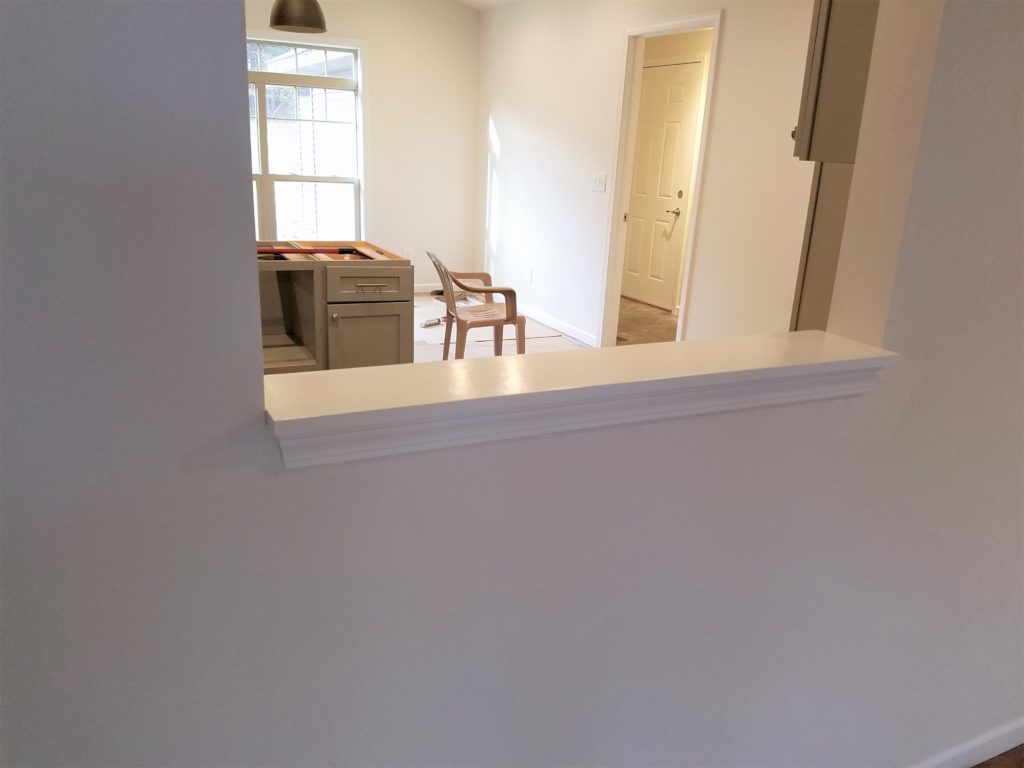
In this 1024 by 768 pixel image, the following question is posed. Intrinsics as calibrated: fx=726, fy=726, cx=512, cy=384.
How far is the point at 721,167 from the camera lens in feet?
13.0

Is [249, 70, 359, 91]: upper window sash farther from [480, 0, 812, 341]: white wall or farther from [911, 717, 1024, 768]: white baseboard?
[911, 717, 1024, 768]: white baseboard

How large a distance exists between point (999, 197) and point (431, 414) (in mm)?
1079

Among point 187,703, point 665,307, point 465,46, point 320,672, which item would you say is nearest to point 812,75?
point 320,672

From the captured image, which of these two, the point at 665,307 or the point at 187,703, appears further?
the point at 665,307

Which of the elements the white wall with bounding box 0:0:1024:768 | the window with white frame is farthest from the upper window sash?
the white wall with bounding box 0:0:1024:768

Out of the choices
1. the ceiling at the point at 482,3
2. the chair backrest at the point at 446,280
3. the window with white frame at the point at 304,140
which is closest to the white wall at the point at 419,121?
the ceiling at the point at 482,3

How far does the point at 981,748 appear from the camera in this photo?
176 centimetres

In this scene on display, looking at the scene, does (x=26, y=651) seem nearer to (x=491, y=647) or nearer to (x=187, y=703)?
(x=187, y=703)

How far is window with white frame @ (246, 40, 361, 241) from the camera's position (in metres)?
5.86

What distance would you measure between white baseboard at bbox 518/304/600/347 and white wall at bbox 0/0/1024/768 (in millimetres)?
3638

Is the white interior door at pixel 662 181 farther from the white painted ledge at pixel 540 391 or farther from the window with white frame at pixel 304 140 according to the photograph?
the white painted ledge at pixel 540 391

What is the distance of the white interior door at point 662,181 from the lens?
5824 mm

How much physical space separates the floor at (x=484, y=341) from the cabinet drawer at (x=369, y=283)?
1.56 m

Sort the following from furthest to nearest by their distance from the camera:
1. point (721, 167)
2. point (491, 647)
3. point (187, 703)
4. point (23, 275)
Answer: point (721, 167) → point (491, 647) → point (187, 703) → point (23, 275)
